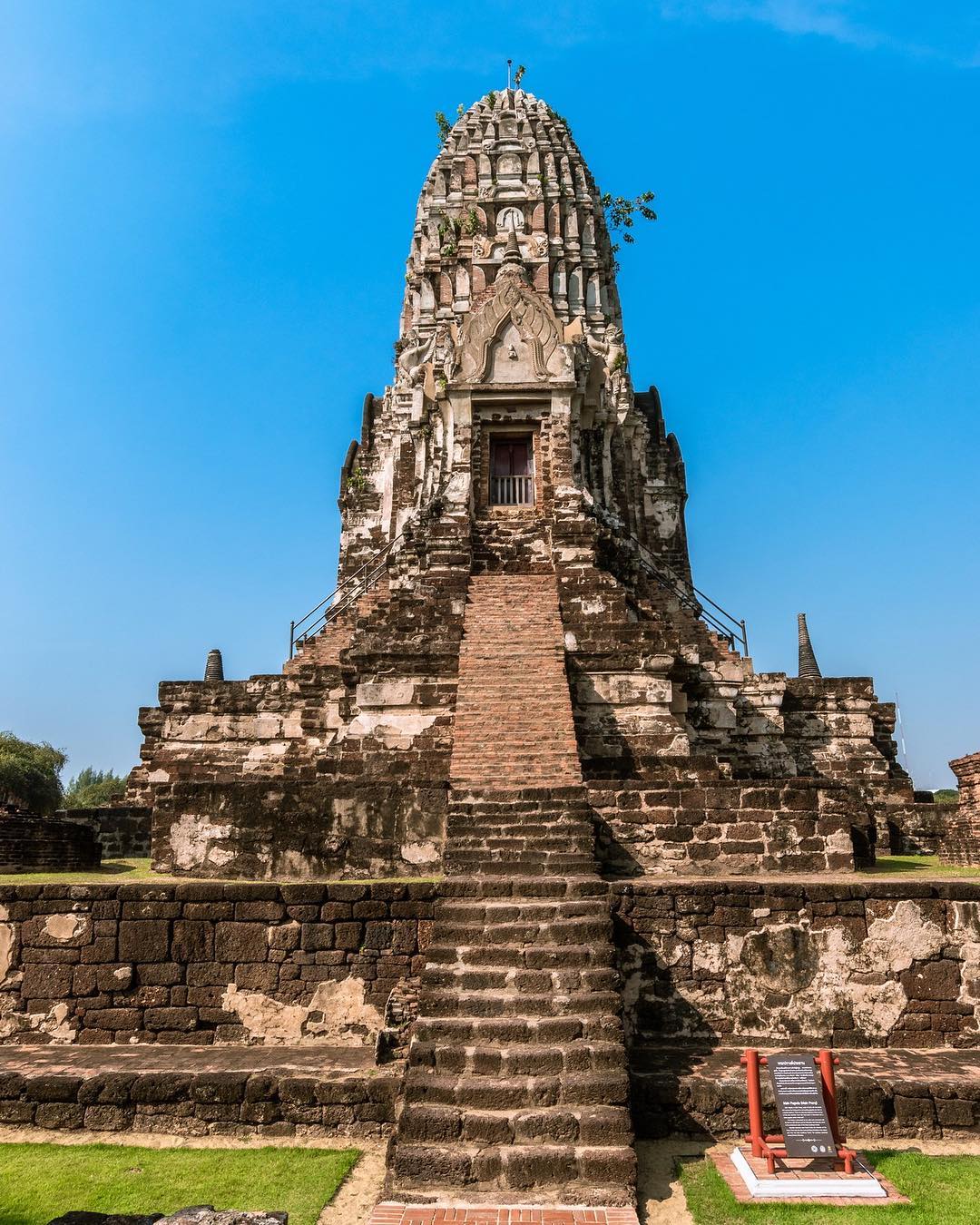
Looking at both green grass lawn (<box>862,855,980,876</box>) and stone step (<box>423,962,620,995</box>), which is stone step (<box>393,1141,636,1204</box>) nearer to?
stone step (<box>423,962,620,995</box>)

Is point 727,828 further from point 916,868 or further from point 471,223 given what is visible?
point 471,223

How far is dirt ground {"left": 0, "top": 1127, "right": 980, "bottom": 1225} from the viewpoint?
5.38 metres

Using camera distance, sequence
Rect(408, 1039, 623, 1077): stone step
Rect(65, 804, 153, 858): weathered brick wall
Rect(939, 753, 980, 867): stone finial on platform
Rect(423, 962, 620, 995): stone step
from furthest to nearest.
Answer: Rect(65, 804, 153, 858): weathered brick wall < Rect(939, 753, 980, 867): stone finial on platform < Rect(423, 962, 620, 995): stone step < Rect(408, 1039, 623, 1077): stone step

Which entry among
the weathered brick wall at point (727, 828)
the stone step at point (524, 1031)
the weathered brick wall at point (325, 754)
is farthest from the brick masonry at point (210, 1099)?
the weathered brick wall at point (727, 828)

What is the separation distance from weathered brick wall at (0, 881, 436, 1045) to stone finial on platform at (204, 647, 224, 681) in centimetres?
1934

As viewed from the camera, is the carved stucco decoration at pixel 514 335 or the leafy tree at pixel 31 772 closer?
the carved stucco decoration at pixel 514 335

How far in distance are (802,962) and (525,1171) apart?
321 cm

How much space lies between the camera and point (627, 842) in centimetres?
921

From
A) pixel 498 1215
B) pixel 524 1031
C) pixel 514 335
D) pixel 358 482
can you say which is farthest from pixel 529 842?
pixel 358 482

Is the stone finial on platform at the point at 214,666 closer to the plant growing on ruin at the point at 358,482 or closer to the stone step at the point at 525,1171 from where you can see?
the plant growing on ruin at the point at 358,482

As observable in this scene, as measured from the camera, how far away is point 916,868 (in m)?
10.8

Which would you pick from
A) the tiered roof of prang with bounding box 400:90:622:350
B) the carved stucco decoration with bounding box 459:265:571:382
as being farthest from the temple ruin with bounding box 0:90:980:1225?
the tiered roof of prang with bounding box 400:90:622:350

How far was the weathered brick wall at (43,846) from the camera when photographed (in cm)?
1193

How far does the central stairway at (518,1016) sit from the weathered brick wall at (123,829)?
8.24 metres
